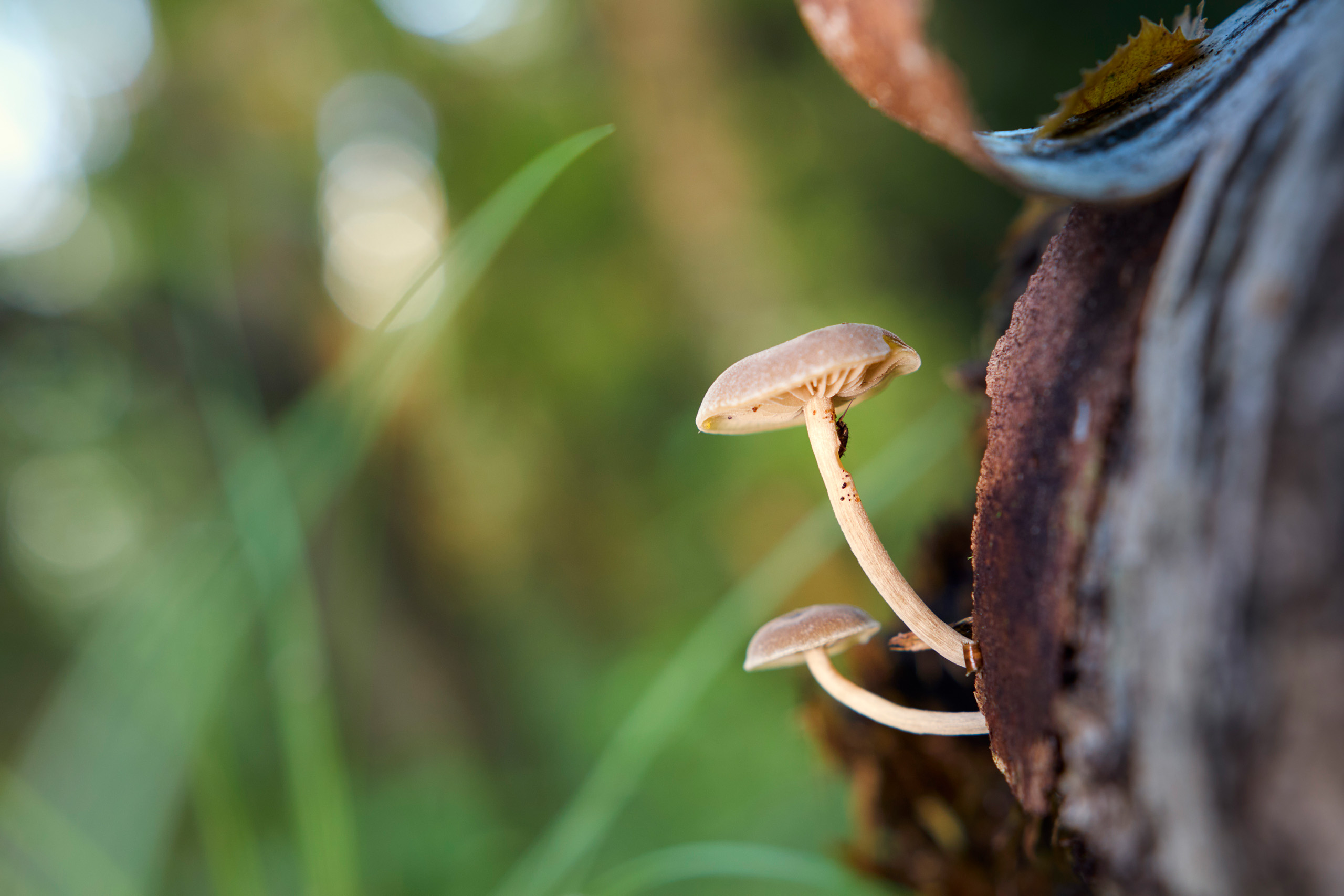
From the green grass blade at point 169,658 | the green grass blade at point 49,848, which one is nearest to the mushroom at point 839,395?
the green grass blade at point 169,658

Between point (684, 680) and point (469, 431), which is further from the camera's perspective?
point (469, 431)

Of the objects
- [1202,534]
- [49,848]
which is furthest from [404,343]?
[49,848]

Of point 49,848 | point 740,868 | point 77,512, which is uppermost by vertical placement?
point 77,512

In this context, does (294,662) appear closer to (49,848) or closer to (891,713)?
(49,848)

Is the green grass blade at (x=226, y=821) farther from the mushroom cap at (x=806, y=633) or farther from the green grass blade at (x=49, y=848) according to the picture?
the mushroom cap at (x=806, y=633)

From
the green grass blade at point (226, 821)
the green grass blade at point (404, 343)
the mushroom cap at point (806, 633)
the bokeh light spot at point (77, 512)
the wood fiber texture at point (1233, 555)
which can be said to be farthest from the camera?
the bokeh light spot at point (77, 512)

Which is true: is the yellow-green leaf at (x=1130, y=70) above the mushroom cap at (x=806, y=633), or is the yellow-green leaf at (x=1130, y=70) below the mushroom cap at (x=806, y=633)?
above
